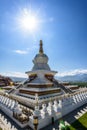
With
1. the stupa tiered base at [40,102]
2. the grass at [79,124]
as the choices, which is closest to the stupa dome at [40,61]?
the stupa tiered base at [40,102]

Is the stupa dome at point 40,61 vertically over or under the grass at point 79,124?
over

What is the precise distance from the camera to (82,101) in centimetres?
1988

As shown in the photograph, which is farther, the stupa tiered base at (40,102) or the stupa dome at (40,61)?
the stupa dome at (40,61)

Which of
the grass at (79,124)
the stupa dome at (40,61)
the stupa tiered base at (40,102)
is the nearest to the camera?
the grass at (79,124)

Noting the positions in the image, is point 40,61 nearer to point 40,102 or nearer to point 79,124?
point 40,102

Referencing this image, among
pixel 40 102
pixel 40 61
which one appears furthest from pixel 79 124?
pixel 40 61

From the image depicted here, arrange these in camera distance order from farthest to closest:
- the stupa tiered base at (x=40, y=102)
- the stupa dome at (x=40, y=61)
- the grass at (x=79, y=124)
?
the stupa dome at (x=40, y=61)
the stupa tiered base at (x=40, y=102)
the grass at (x=79, y=124)

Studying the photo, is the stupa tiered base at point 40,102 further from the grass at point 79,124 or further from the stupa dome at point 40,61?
the grass at point 79,124

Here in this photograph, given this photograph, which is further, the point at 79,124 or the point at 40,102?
the point at 40,102

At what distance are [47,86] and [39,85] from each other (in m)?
2.11

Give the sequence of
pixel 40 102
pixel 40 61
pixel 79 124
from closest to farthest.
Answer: pixel 79 124 < pixel 40 102 < pixel 40 61

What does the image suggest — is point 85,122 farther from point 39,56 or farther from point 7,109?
point 39,56

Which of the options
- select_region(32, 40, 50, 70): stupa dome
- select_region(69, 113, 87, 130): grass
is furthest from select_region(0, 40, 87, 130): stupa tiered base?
select_region(69, 113, 87, 130): grass

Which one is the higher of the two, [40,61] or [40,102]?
[40,61]
